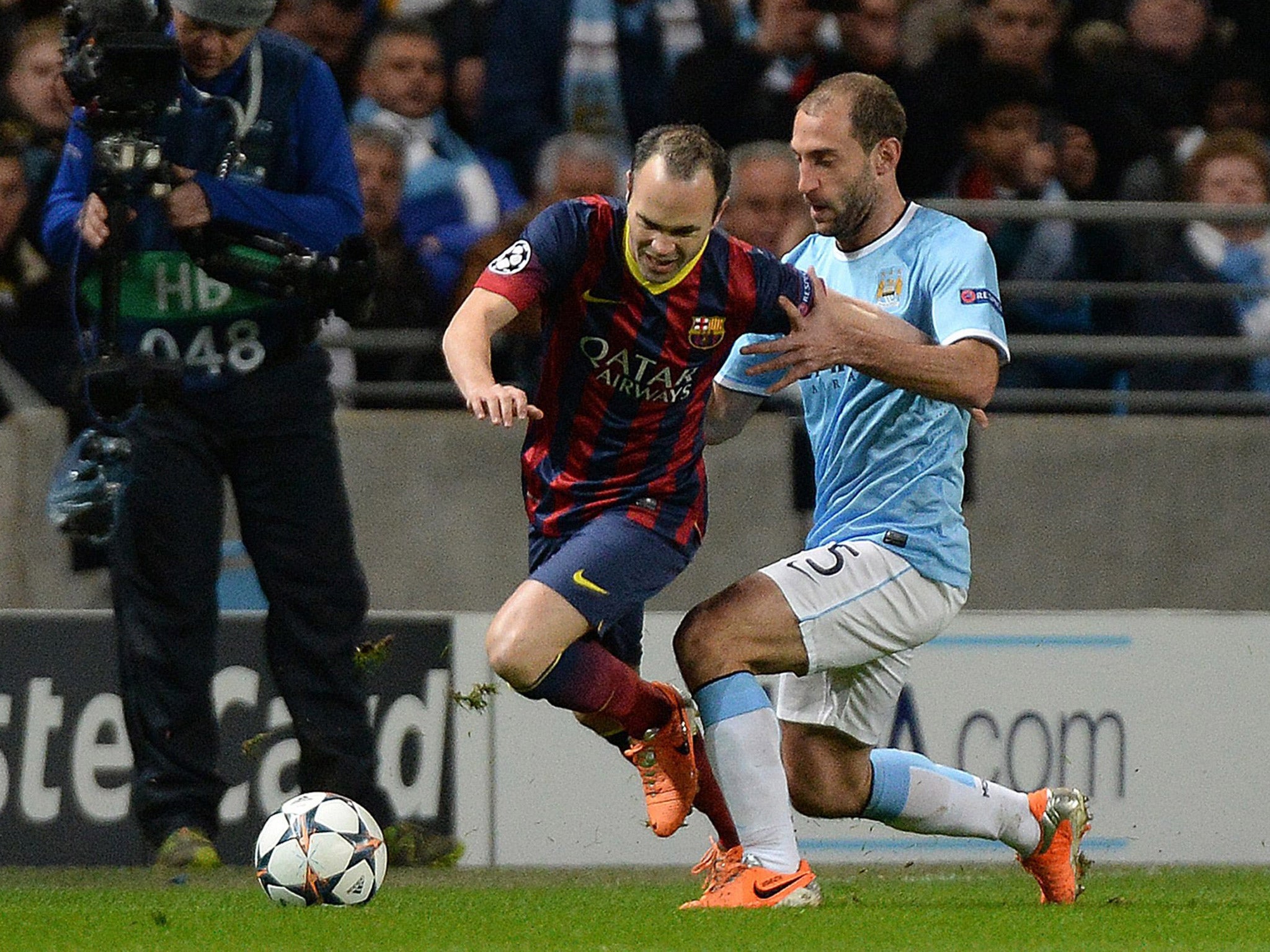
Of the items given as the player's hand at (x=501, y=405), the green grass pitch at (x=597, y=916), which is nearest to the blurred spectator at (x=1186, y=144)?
the green grass pitch at (x=597, y=916)

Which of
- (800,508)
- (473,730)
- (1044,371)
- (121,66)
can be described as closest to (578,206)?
(121,66)

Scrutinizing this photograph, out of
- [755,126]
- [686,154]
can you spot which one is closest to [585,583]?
[686,154]

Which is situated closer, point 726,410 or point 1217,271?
point 726,410

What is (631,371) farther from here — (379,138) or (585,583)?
(379,138)

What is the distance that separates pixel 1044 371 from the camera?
8758 mm

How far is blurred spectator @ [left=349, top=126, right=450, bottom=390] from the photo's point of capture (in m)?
7.84

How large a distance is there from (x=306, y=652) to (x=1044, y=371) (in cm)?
358

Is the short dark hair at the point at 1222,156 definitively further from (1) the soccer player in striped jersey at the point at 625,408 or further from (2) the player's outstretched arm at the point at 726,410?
(1) the soccer player in striped jersey at the point at 625,408

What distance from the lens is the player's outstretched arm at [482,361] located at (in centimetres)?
454

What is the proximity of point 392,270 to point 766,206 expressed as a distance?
133 centimetres

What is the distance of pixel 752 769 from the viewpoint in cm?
502

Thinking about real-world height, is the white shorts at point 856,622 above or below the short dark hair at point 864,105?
below

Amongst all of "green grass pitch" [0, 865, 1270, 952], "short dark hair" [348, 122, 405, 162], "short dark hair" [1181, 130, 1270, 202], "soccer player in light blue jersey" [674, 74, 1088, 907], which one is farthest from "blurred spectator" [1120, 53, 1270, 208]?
"soccer player in light blue jersey" [674, 74, 1088, 907]

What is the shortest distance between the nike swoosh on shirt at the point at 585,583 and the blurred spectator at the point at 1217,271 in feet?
13.7
